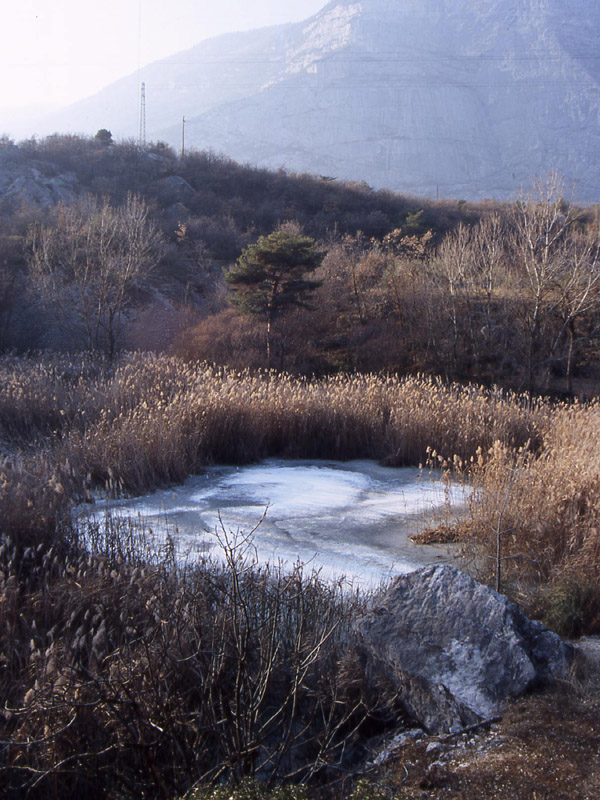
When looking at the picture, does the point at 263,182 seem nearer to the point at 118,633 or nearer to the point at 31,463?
the point at 31,463

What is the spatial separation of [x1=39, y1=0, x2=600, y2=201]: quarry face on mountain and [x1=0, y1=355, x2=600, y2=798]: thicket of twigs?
68630 millimetres

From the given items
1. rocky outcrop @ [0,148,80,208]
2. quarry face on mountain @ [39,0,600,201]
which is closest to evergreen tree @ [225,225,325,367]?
rocky outcrop @ [0,148,80,208]

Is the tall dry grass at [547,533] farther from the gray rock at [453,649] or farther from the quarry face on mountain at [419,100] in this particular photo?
the quarry face on mountain at [419,100]

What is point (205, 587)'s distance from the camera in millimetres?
3920

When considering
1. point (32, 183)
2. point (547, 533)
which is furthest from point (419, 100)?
point (547, 533)

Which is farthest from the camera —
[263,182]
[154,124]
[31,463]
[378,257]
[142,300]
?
[154,124]

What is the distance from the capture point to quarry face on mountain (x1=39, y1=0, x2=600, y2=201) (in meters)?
84.9

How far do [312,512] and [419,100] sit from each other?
10400 cm

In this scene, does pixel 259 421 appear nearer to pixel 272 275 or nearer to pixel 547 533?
pixel 547 533

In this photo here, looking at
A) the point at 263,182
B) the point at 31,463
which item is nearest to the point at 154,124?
the point at 263,182

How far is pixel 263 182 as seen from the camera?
129 feet

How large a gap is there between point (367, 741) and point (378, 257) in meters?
24.1

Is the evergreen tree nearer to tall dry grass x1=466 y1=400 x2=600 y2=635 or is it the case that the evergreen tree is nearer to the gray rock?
tall dry grass x1=466 y1=400 x2=600 y2=635

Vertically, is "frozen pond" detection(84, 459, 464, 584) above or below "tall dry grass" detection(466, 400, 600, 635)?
below
